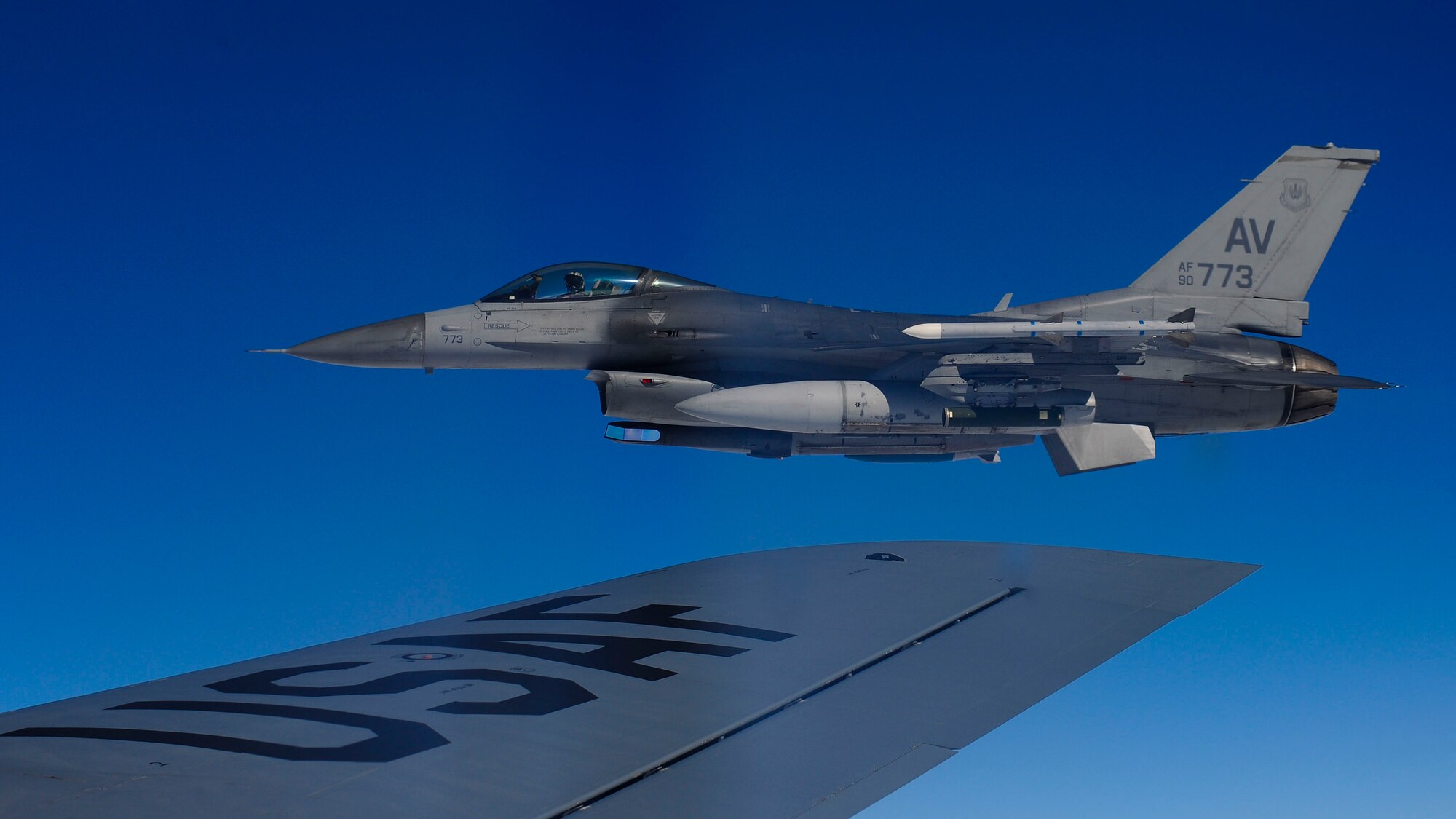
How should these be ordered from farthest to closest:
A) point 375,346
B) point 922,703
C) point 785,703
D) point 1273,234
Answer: point 1273,234, point 375,346, point 922,703, point 785,703

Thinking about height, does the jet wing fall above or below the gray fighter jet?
below

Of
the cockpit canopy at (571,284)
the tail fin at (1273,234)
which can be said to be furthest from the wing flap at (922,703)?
the cockpit canopy at (571,284)

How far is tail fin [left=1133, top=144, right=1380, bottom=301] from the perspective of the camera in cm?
1178

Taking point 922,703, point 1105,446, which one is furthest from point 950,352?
point 922,703

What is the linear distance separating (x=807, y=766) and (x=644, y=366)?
580 centimetres

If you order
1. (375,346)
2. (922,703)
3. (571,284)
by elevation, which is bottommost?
(922,703)

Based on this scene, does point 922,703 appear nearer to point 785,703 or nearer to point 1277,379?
point 785,703

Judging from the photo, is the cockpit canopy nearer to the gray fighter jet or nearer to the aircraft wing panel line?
the gray fighter jet

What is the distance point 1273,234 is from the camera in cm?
1184

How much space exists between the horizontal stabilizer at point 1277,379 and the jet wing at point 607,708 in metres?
2.47

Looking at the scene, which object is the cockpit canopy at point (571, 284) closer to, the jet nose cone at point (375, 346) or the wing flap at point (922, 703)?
the jet nose cone at point (375, 346)

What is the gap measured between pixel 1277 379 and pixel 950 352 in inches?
161

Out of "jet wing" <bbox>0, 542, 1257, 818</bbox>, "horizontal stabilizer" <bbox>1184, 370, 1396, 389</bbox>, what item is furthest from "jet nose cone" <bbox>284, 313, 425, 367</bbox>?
"horizontal stabilizer" <bbox>1184, 370, 1396, 389</bbox>

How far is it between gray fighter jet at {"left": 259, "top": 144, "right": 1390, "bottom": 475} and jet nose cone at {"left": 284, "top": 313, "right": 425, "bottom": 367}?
0.06 ft
